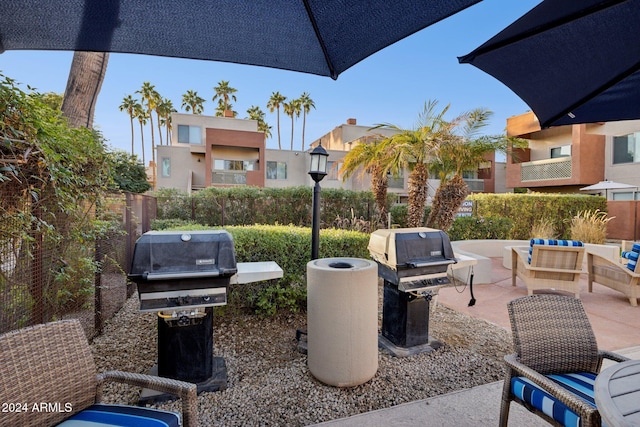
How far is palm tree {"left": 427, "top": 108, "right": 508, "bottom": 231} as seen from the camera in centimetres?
794

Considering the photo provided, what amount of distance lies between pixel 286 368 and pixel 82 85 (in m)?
4.78

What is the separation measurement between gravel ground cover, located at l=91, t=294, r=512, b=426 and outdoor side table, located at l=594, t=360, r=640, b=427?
1.44m

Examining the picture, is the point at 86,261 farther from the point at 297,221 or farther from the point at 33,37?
the point at 297,221

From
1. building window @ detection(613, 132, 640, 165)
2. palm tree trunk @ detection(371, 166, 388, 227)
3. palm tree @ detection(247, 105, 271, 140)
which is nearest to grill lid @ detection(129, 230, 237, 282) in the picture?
palm tree trunk @ detection(371, 166, 388, 227)

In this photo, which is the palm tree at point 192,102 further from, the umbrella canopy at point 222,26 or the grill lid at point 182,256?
the umbrella canopy at point 222,26

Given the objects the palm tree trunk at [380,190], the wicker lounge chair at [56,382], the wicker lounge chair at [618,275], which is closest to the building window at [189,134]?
the palm tree trunk at [380,190]

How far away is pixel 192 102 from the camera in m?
32.8

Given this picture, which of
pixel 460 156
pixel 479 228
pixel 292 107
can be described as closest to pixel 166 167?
pixel 460 156

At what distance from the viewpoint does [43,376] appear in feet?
5.07

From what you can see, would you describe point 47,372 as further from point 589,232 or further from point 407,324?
point 589,232

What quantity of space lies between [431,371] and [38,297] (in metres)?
3.66

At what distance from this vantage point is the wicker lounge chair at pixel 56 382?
57.0 inches

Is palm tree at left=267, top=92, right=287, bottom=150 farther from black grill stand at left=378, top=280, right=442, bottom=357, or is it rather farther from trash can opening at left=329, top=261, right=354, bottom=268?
trash can opening at left=329, top=261, right=354, bottom=268

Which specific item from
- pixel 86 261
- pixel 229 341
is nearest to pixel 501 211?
pixel 229 341
